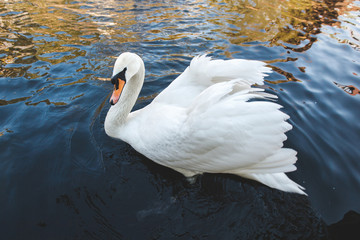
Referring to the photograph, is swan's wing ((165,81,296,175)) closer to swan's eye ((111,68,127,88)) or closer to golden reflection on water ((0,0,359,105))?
swan's eye ((111,68,127,88))

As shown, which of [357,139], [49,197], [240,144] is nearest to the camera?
[240,144]

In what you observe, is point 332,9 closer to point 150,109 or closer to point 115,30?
point 115,30

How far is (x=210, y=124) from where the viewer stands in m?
3.03

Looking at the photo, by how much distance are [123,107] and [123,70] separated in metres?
0.61

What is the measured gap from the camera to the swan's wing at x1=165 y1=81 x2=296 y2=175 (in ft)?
9.68

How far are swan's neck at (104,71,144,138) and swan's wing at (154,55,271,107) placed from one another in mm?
445

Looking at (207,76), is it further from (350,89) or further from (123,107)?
(350,89)

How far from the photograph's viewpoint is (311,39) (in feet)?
31.4

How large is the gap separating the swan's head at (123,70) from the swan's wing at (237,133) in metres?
1.19

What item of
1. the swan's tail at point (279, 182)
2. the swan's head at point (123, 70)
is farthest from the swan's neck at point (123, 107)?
the swan's tail at point (279, 182)

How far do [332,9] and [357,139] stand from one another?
12233 millimetres

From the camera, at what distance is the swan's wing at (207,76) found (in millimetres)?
3771

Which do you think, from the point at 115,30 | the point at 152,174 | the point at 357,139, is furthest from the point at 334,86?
the point at 115,30

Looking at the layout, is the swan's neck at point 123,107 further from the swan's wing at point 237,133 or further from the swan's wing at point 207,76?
the swan's wing at point 237,133
